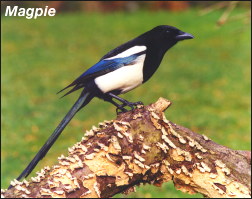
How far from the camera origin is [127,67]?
9.89 feet

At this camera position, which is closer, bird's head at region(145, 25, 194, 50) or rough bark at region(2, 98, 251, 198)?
rough bark at region(2, 98, 251, 198)

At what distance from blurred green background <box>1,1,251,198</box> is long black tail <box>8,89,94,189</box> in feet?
7.03

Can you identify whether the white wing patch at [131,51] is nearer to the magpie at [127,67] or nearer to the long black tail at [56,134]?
the magpie at [127,67]

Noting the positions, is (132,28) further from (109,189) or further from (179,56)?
(109,189)

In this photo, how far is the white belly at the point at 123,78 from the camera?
2967mm

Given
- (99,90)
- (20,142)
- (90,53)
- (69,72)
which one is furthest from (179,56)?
(99,90)

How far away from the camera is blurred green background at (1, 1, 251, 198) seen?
695 centimetres

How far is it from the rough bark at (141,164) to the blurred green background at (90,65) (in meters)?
2.10

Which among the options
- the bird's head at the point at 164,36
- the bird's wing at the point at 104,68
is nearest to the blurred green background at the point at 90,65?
the bird's head at the point at 164,36

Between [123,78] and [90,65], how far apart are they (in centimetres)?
786

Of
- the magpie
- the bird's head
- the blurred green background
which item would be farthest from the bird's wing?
the blurred green background

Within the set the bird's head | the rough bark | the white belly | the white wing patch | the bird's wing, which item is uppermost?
the bird's head

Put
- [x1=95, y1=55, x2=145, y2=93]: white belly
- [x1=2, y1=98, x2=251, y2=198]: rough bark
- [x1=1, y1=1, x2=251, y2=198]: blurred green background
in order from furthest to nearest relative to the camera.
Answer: [x1=1, y1=1, x2=251, y2=198]: blurred green background < [x1=95, y1=55, x2=145, y2=93]: white belly < [x1=2, y1=98, x2=251, y2=198]: rough bark

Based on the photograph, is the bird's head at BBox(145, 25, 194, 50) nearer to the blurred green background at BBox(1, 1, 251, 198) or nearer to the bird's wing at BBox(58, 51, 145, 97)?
the bird's wing at BBox(58, 51, 145, 97)
